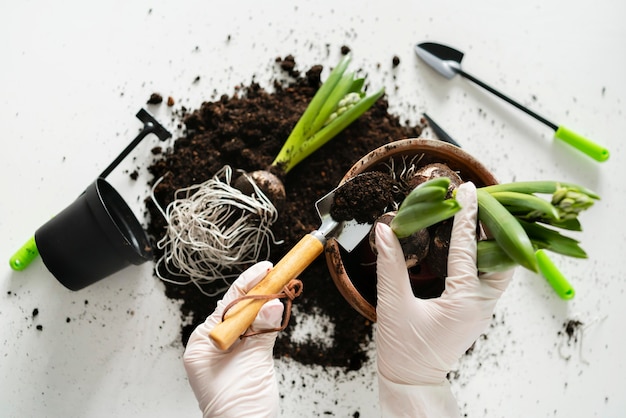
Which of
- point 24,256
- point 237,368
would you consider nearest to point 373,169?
point 237,368

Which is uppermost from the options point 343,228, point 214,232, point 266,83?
point 266,83

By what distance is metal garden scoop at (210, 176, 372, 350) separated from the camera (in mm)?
897

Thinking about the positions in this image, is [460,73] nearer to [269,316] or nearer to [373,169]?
[373,169]

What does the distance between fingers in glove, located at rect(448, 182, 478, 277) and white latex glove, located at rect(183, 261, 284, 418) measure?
14.4 inches

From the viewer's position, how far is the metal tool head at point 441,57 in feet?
4.30

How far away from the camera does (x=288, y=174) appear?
1243 millimetres

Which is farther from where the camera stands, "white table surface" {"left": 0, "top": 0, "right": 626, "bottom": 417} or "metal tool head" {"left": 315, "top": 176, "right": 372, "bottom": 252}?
"white table surface" {"left": 0, "top": 0, "right": 626, "bottom": 417}

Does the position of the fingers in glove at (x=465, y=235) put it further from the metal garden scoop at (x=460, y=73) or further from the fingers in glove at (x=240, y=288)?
the metal garden scoop at (x=460, y=73)

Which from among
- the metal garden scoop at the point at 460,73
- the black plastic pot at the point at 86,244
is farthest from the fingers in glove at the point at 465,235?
the black plastic pot at the point at 86,244

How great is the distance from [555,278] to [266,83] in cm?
91

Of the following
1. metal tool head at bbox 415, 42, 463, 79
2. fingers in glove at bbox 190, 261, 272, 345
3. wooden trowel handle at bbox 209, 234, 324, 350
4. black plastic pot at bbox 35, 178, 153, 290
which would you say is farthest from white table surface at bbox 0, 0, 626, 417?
wooden trowel handle at bbox 209, 234, 324, 350

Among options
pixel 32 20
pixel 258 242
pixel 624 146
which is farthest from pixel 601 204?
pixel 32 20

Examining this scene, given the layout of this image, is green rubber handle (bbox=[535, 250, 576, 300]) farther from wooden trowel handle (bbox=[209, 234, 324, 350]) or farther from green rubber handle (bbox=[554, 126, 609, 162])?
wooden trowel handle (bbox=[209, 234, 324, 350])

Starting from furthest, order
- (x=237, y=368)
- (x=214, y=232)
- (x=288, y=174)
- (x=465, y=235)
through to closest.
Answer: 1. (x=288, y=174)
2. (x=214, y=232)
3. (x=237, y=368)
4. (x=465, y=235)
